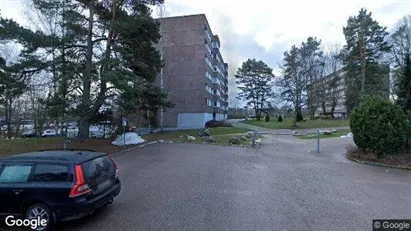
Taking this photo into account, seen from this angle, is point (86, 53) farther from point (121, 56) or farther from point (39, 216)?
point (39, 216)

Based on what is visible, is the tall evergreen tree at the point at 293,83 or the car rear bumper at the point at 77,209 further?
the tall evergreen tree at the point at 293,83

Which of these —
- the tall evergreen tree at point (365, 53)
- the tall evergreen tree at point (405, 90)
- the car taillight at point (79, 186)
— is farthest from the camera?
the tall evergreen tree at point (365, 53)

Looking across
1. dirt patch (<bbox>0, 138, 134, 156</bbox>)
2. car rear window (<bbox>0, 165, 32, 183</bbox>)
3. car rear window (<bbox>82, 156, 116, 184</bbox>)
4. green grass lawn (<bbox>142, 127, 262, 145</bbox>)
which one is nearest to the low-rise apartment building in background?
green grass lawn (<bbox>142, 127, 262, 145</bbox>)

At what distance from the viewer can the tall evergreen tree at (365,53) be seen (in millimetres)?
38469

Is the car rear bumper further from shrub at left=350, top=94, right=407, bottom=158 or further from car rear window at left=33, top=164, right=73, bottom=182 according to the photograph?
shrub at left=350, top=94, right=407, bottom=158

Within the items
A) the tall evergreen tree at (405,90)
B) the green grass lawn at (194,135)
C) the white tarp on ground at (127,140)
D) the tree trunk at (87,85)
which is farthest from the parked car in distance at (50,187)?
the green grass lawn at (194,135)

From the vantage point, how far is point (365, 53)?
38.8 meters

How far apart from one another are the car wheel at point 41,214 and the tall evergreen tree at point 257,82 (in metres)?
55.8

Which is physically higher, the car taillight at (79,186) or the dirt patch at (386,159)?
the car taillight at (79,186)

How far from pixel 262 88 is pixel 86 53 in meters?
46.2

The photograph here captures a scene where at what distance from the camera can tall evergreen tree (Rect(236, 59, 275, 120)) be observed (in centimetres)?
5953

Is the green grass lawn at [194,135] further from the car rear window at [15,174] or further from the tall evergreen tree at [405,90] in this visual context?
the car rear window at [15,174]

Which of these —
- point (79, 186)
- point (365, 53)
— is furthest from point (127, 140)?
point (365, 53)

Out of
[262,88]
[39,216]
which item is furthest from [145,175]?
[262,88]
